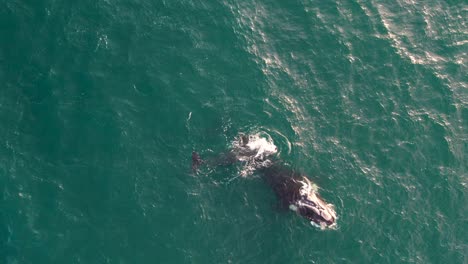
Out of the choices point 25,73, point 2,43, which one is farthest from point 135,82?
point 2,43

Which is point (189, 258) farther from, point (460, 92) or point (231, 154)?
point (460, 92)

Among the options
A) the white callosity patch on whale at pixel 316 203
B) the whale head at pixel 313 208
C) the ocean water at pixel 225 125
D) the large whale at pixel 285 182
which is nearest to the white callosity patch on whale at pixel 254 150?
the large whale at pixel 285 182

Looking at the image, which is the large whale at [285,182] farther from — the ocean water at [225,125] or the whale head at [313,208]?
the ocean water at [225,125]

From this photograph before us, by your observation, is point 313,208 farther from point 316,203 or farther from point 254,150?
point 254,150

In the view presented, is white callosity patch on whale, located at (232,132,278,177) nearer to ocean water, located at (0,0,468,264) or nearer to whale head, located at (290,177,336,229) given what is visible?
ocean water, located at (0,0,468,264)

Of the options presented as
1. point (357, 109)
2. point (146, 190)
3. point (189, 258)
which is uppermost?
point (357, 109)

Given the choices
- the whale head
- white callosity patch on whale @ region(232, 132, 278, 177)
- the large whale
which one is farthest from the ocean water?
the whale head
